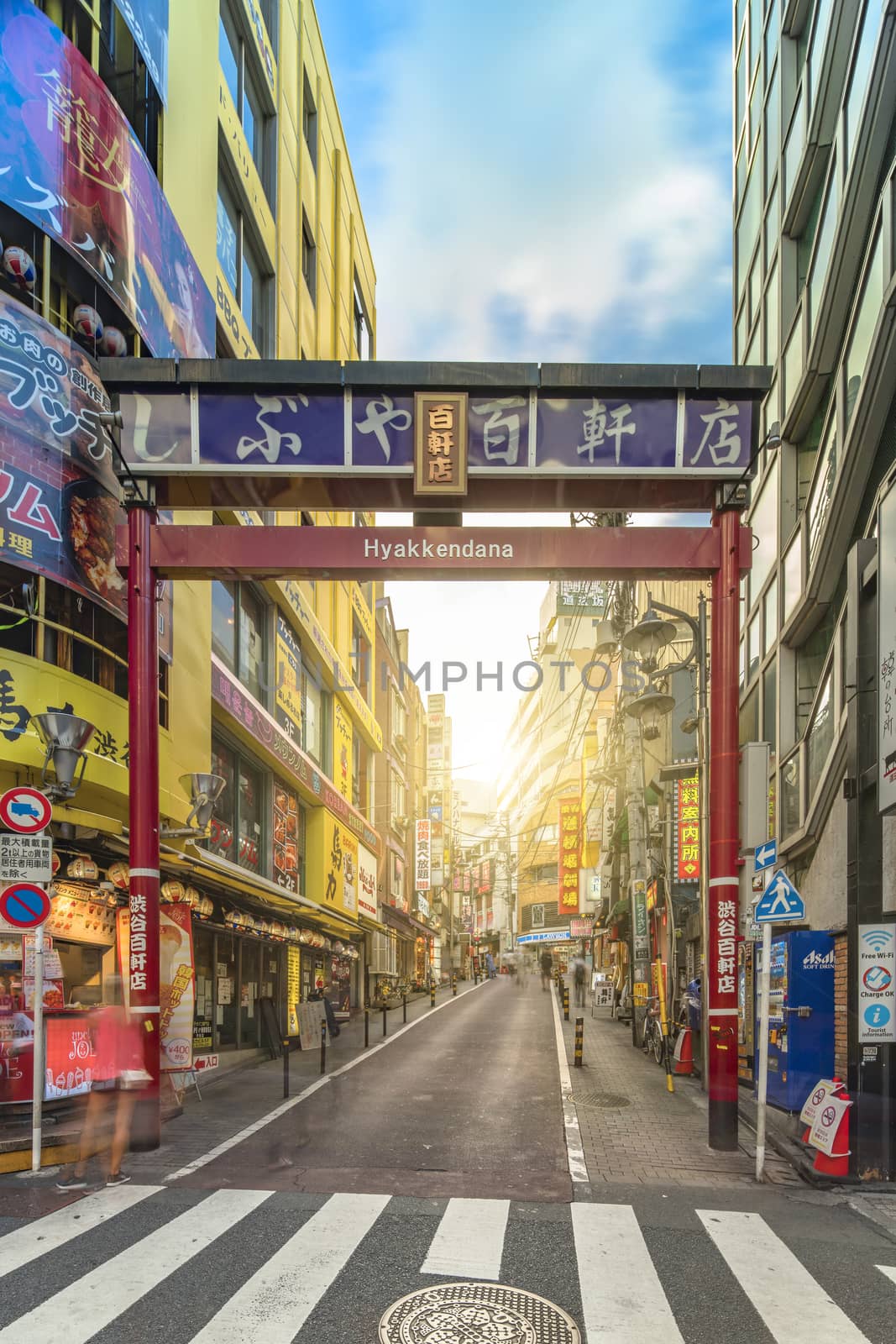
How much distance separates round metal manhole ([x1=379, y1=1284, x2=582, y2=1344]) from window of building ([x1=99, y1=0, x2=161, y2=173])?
44.8 ft

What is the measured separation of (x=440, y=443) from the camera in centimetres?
1187

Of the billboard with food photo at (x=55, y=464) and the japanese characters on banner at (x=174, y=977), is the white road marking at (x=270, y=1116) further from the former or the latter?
the billboard with food photo at (x=55, y=464)

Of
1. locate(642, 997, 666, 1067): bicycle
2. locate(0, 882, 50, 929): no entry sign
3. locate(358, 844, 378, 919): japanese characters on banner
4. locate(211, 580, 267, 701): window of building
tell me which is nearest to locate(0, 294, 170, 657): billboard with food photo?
locate(0, 882, 50, 929): no entry sign

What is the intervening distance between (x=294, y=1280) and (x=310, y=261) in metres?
28.5

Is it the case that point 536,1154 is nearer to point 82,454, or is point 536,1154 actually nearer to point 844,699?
point 844,699

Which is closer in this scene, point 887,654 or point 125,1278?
point 125,1278

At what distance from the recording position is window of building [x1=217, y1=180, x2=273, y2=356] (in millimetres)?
19828

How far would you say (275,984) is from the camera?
75.1 ft

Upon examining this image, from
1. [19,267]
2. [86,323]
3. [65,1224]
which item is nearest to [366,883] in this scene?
[86,323]

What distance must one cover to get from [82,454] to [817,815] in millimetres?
11344

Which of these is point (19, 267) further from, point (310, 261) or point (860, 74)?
point (310, 261)

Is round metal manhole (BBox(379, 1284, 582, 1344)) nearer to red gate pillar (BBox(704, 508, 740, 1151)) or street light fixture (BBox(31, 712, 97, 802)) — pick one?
red gate pillar (BBox(704, 508, 740, 1151))

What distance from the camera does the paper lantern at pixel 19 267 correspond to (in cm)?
1070

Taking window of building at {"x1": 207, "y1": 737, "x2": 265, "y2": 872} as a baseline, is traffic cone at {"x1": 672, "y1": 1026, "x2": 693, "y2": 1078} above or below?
below
